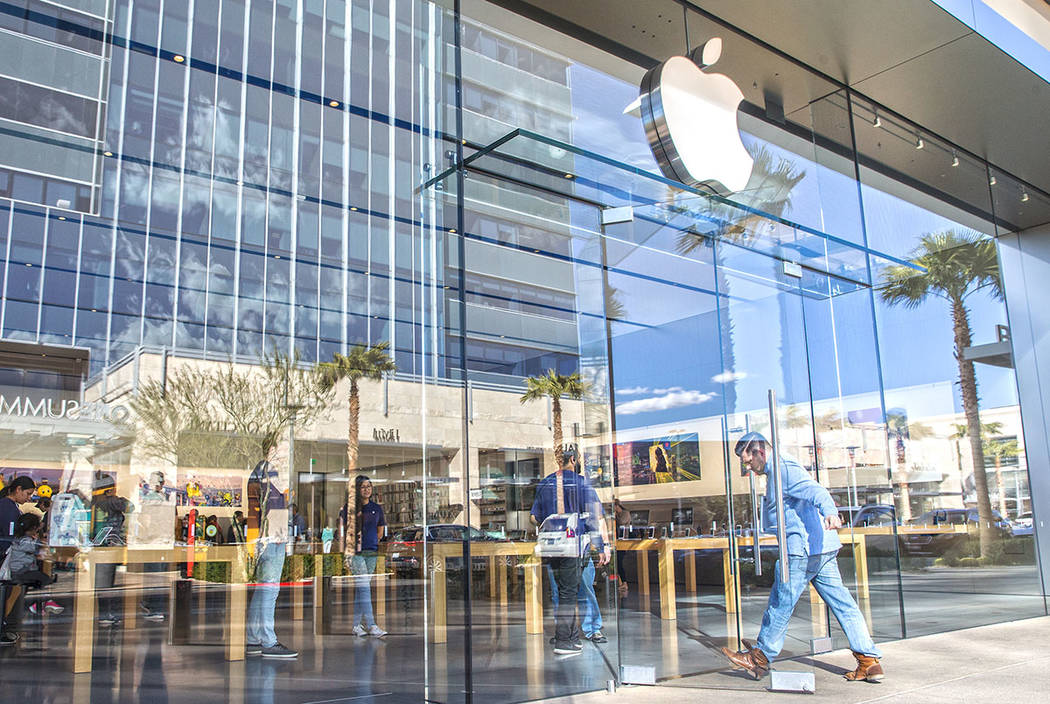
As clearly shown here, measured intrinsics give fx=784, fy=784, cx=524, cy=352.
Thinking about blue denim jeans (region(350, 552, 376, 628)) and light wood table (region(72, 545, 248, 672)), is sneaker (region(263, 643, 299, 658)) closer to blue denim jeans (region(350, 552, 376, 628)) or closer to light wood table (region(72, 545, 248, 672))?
light wood table (region(72, 545, 248, 672))

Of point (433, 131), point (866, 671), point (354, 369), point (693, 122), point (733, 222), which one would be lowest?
point (866, 671)

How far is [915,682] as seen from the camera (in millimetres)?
4277

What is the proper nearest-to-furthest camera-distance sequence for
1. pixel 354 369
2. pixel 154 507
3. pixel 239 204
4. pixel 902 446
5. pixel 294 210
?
pixel 902 446 < pixel 239 204 < pixel 294 210 < pixel 154 507 < pixel 354 369

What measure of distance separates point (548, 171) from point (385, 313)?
7.22m

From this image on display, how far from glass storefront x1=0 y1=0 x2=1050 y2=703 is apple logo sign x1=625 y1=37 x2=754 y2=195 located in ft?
0.46

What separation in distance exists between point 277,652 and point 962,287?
7289 mm

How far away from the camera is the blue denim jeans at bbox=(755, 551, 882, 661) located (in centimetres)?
441

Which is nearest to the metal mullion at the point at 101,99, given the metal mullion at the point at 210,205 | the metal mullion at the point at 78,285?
the metal mullion at the point at 78,285

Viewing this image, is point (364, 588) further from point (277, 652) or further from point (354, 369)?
point (354, 369)

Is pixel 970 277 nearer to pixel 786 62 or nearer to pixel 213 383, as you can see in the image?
pixel 786 62

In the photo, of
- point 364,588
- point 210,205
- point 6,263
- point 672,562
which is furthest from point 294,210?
point 672,562

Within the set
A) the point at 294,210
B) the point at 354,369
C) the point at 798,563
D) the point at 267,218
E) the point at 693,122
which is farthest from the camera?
the point at 354,369

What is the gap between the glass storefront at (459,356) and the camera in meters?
4.54

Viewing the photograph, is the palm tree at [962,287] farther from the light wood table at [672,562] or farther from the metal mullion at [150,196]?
the metal mullion at [150,196]
